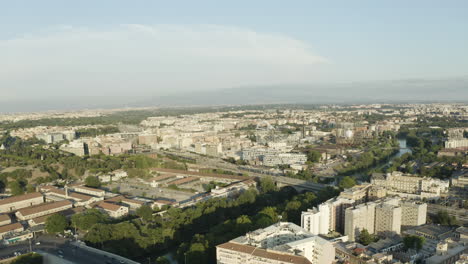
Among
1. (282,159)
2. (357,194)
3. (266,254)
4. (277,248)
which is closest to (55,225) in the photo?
(266,254)

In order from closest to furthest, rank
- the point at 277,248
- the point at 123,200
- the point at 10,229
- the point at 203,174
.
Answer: the point at 277,248, the point at 10,229, the point at 123,200, the point at 203,174

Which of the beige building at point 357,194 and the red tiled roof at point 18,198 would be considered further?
the red tiled roof at point 18,198

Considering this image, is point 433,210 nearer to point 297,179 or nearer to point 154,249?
point 297,179

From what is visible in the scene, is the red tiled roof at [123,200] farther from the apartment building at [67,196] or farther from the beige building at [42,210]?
the beige building at [42,210]

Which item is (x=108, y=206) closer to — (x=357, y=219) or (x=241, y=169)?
(x=357, y=219)

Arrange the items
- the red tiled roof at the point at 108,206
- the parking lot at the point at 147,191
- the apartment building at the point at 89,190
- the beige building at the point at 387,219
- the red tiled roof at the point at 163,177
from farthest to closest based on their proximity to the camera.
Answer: the red tiled roof at the point at 163,177
the parking lot at the point at 147,191
the apartment building at the point at 89,190
the red tiled roof at the point at 108,206
the beige building at the point at 387,219

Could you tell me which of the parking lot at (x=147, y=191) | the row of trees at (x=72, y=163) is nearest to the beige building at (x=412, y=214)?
the parking lot at (x=147, y=191)

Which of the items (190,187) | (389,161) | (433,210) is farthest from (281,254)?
(389,161)
